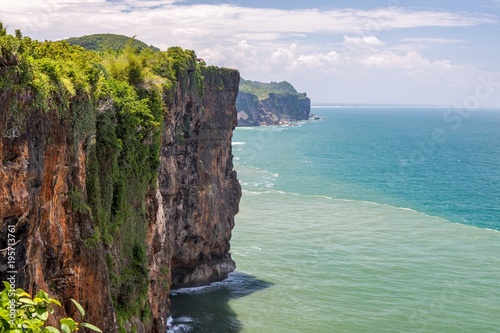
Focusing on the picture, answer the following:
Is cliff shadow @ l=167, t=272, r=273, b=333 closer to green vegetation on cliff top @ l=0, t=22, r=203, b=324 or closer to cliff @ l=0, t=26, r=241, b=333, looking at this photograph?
cliff @ l=0, t=26, r=241, b=333

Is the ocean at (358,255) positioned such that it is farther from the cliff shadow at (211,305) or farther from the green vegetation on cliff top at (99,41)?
the green vegetation on cliff top at (99,41)

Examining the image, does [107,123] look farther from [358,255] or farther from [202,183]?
[358,255]

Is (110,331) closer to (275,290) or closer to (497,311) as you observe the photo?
(275,290)

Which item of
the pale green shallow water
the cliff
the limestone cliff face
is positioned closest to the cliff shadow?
the pale green shallow water

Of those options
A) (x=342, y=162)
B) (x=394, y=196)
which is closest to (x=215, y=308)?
(x=394, y=196)

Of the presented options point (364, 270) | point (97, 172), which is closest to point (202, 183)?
point (364, 270)
